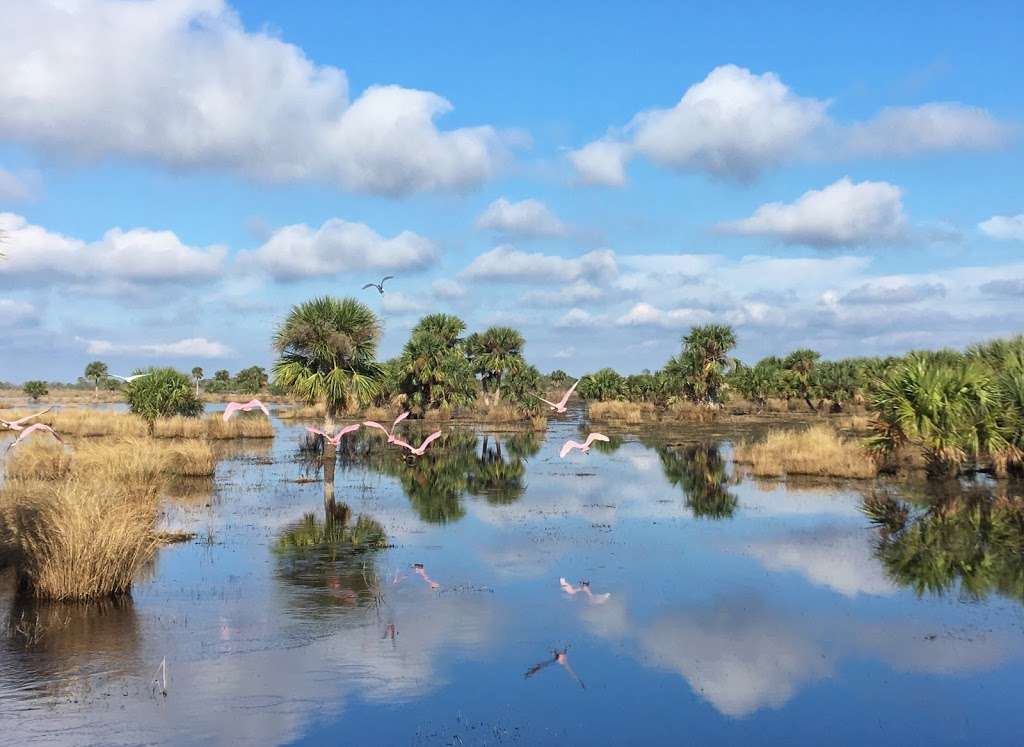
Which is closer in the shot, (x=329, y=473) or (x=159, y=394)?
(x=329, y=473)

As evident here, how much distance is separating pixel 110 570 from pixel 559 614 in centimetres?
676

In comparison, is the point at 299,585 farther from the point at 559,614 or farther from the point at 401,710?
the point at 401,710

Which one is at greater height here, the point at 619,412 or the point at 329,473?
the point at 619,412

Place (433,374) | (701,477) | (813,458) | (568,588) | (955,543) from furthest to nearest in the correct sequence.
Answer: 1. (433,374)
2. (701,477)
3. (813,458)
4. (955,543)
5. (568,588)

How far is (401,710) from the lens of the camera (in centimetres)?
904

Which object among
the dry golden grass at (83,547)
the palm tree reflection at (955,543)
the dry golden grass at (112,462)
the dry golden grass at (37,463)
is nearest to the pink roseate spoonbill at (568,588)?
the palm tree reflection at (955,543)

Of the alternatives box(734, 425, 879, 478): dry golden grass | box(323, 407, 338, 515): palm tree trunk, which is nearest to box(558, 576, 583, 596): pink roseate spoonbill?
box(323, 407, 338, 515): palm tree trunk

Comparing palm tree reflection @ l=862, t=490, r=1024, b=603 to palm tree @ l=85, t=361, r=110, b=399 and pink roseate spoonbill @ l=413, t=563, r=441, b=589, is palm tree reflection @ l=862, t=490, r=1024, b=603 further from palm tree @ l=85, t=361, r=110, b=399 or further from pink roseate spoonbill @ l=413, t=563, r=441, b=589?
palm tree @ l=85, t=361, r=110, b=399

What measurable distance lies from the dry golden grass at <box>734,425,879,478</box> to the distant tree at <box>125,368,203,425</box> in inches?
1139

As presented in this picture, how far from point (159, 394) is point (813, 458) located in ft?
104

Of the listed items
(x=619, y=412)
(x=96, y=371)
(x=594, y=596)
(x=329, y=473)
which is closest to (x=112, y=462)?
(x=329, y=473)

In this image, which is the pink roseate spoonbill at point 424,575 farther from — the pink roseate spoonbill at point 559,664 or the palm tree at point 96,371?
the palm tree at point 96,371

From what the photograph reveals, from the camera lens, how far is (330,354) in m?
31.8

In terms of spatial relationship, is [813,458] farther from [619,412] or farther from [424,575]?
[619,412]
